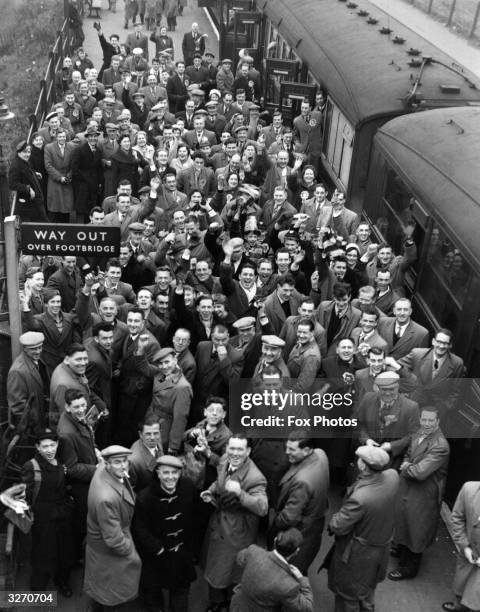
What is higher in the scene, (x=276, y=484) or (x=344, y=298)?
(x=344, y=298)

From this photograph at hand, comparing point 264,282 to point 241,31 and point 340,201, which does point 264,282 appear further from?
point 241,31

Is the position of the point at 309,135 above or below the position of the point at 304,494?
below

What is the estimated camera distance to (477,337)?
7.33 metres

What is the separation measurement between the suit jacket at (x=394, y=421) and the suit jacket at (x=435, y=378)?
512 millimetres

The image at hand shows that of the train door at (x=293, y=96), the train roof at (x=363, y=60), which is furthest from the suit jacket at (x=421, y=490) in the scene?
the train door at (x=293, y=96)

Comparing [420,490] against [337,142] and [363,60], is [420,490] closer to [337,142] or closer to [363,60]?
[337,142]

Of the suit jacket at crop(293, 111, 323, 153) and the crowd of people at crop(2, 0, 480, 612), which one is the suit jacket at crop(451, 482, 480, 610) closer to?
the crowd of people at crop(2, 0, 480, 612)

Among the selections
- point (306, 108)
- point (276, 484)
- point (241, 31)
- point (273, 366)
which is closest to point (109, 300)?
point (273, 366)

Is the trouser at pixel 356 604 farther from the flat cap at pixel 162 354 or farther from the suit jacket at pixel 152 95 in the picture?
the suit jacket at pixel 152 95

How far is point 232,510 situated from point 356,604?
117 centimetres

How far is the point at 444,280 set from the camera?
27.2ft

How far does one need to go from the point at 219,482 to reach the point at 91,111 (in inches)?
371

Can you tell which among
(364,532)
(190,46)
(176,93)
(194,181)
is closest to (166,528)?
(364,532)

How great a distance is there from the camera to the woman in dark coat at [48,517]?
19.5 ft
